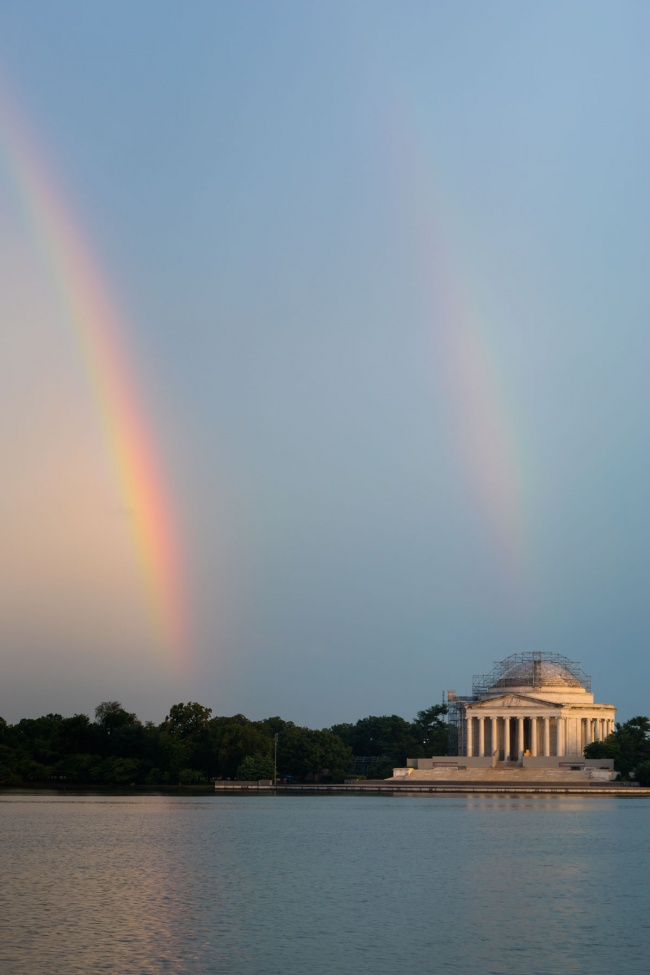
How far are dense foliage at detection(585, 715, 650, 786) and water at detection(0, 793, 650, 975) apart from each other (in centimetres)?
7625

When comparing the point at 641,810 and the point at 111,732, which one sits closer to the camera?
the point at 641,810

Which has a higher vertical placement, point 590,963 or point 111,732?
point 111,732

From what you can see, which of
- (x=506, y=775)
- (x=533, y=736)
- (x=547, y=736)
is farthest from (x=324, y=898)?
(x=547, y=736)

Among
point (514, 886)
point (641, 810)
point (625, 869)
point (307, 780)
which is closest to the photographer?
point (514, 886)

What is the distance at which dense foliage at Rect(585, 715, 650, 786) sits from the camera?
574 feet

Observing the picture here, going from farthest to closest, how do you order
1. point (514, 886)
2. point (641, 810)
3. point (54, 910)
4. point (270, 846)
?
1. point (641, 810)
2. point (270, 846)
3. point (514, 886)
4. point (54, 910)

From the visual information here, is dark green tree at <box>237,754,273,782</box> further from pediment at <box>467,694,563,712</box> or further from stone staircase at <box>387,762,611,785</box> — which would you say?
pediment at <box>467,694,563,712</box>

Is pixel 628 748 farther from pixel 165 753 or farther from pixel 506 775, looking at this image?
pixel 165 753

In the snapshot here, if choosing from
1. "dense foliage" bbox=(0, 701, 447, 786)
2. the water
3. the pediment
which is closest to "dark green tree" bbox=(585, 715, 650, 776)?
the pediment

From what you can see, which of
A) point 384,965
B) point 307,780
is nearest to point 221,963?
point 384,965

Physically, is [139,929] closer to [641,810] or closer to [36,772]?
[641,810]

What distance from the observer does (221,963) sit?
3797 cm

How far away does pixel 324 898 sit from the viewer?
172ft

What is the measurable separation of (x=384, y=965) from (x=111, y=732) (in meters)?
147
